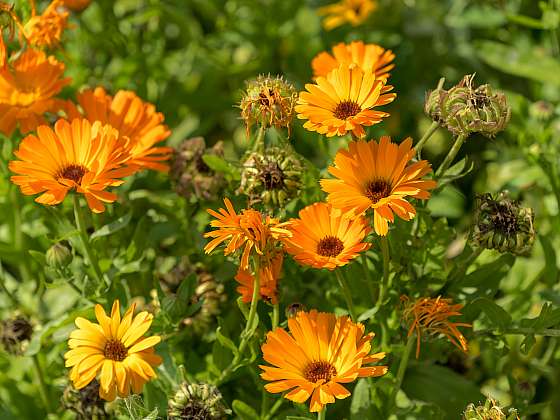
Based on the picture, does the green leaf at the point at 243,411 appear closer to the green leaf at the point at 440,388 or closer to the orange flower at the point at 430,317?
the orange flower at the point at 430,317

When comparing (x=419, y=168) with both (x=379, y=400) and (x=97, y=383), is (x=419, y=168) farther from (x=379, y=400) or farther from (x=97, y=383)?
(x=97, y=383)

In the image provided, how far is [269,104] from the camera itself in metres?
2.05

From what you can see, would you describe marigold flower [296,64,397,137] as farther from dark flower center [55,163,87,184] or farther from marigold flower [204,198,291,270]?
dark flower center [55,163,87,184]

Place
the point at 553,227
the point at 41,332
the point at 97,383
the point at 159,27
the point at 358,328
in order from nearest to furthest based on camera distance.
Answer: the point at 358,328 < the point at 97,383 < the point at 41,332 < the point at 553,227 < the point at 159,27

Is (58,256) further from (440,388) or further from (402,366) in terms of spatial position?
(440,388)

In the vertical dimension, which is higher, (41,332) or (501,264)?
(501,264)

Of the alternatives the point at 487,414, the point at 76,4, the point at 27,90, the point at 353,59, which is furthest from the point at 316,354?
the point at 76,4

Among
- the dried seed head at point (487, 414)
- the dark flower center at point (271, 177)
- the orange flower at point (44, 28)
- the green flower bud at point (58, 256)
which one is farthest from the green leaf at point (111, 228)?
the dried seed head at point (487, 414)

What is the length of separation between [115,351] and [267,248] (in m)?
0.41

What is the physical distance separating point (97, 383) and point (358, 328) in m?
0.79

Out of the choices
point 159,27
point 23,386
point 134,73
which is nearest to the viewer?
point 23,386

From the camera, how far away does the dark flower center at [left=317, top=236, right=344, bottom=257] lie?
2.01m

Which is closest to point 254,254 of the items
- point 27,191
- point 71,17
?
point 27,191

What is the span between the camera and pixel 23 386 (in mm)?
2654
